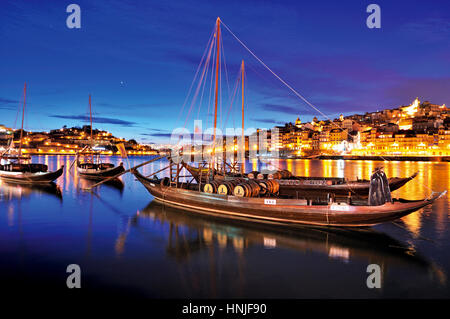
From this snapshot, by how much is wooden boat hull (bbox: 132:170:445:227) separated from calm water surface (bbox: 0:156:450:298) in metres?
0.55

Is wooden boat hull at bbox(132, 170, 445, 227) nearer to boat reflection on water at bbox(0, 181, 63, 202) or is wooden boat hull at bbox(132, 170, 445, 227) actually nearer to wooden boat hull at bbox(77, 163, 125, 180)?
boat reflection on water at bbox(0, 181, 63, 202)

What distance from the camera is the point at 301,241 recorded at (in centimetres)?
1081

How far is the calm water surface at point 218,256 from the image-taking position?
7293 millimetres

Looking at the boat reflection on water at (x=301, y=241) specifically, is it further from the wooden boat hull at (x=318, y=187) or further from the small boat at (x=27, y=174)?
the small boat at (x=27, y=174)

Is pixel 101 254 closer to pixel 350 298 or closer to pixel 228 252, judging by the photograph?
pixel 228 252

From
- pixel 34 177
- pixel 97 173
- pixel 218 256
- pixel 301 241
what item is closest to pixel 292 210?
pixel 301 241

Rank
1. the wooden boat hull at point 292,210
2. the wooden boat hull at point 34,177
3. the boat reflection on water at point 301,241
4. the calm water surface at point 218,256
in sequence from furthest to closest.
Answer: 1. the wooden boat hull at point 34,177
2. the wooden boat hull at point 292,210
3. the boat reflection on water at point 301,241
4. the calm water surface at point 218,256

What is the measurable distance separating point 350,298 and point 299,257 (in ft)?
8.60

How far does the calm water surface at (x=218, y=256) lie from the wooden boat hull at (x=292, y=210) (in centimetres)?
55

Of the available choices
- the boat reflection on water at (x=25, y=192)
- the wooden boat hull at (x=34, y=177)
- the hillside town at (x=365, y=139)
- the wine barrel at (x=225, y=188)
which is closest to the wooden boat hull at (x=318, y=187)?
the wine barrel at (x=225, y=188)
